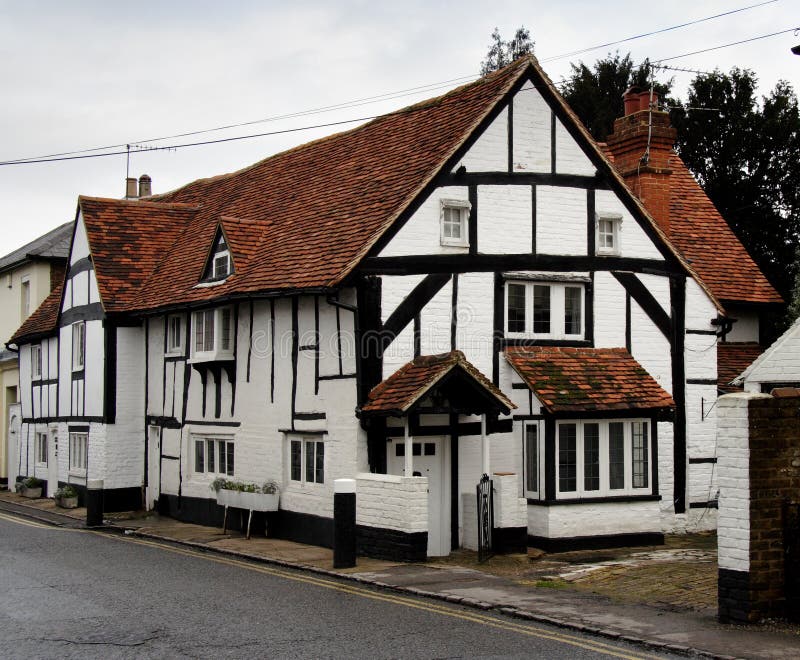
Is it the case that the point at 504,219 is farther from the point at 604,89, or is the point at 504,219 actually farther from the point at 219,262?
the point at 604,89

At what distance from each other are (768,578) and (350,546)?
6874 mm

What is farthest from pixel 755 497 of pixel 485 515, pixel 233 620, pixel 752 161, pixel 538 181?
pixel 752 161

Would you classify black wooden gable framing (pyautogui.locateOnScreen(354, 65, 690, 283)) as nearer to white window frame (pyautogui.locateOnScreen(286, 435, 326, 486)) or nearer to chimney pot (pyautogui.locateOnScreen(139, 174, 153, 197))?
white window frame (pyautogui.locateOnScreen(286, 435, 326, 486))

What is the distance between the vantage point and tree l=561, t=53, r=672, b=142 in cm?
3906

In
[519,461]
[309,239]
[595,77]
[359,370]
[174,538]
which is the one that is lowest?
[174,538]

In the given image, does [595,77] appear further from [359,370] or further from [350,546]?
[350,546]

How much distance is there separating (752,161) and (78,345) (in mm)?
24114

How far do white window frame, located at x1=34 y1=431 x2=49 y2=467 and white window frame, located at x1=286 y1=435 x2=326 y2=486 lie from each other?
14.4 meters

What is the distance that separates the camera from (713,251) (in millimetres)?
26359

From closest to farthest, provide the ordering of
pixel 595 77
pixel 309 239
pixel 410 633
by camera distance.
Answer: pixel 410 633 < pixel 309 239 < pixel 595 77

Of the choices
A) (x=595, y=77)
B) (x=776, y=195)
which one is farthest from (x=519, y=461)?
(x=595, y=77)

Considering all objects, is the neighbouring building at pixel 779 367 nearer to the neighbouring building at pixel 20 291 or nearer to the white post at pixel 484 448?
the white post at pixel 484 448

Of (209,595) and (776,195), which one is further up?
(776,195)

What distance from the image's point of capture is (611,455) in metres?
19.7
